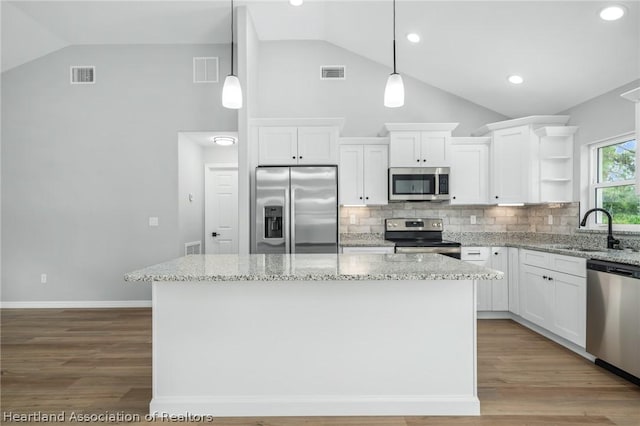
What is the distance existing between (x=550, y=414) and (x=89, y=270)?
5.20m

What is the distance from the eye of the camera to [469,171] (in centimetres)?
448

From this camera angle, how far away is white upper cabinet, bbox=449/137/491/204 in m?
4.47

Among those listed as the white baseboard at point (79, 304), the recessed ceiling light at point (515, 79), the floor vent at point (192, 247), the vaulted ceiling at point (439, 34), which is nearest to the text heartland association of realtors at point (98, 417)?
the white baseboard at point (79, 304)

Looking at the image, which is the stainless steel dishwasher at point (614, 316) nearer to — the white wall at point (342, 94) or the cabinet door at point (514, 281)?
the cabinet door at point (514, 281)

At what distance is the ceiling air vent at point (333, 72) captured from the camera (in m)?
4.88

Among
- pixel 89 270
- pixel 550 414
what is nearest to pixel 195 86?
pixel 89 270

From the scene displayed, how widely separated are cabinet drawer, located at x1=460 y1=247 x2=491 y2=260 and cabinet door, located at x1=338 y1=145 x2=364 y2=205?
1.35 meters

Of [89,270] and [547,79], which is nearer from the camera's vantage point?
[547,79]

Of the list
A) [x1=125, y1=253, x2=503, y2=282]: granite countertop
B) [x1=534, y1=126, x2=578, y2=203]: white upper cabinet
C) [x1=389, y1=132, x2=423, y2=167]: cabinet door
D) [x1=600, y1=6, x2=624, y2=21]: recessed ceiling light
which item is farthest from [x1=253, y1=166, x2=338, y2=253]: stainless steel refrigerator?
[x1=600, y1=6, x2=624, y2=21]: recessed ceiling light

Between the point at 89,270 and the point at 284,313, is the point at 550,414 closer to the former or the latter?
the point at 284,313

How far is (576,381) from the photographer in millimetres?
2619

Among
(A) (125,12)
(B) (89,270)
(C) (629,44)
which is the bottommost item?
(B) (89,270)

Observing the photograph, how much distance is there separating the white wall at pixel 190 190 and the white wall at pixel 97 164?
10 cm

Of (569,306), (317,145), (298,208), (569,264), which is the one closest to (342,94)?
(317,145)
